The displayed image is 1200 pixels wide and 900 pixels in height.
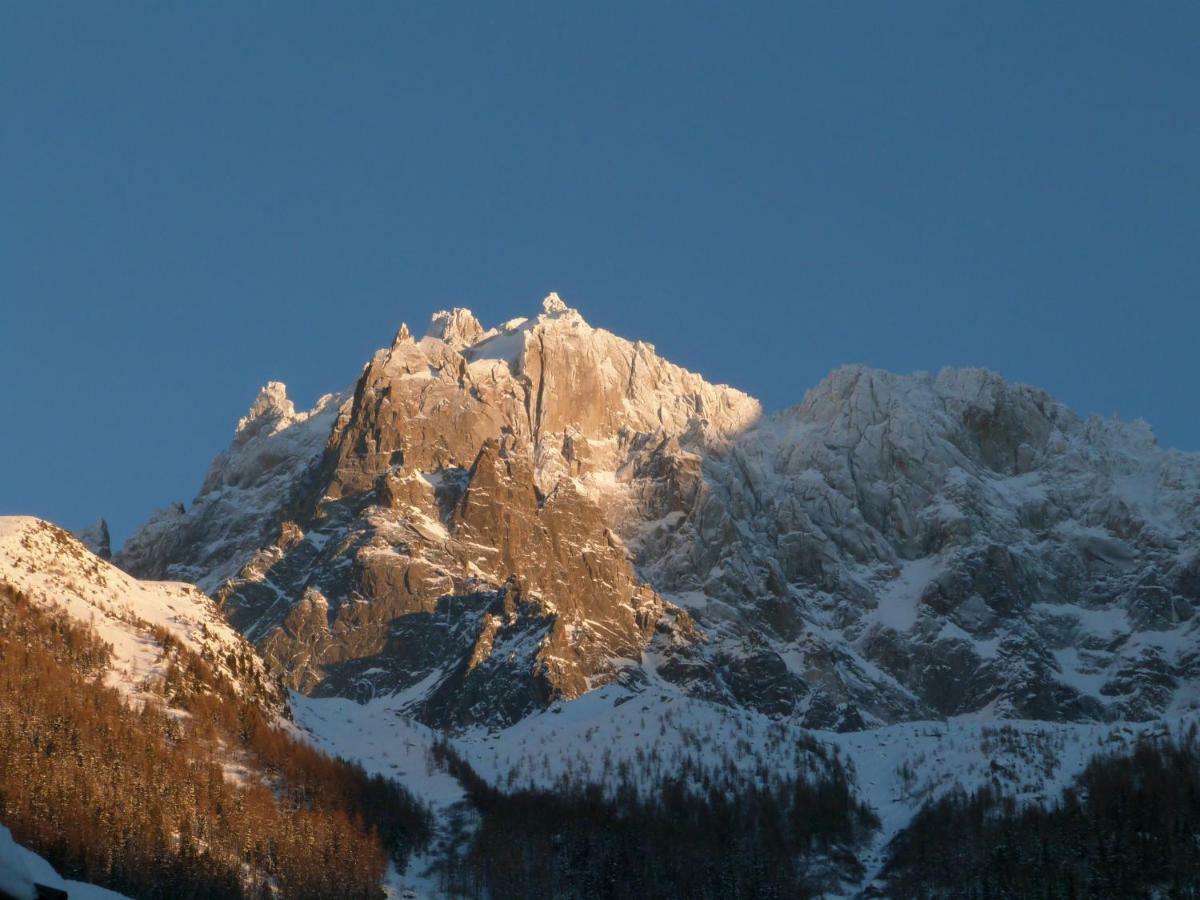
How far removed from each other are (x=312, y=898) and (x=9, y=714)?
35.9 metres

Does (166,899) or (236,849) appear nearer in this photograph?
(166,899)

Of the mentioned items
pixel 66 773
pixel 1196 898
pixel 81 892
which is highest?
pixel 1196 898

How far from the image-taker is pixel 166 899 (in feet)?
566

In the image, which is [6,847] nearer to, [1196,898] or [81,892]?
[81,892]

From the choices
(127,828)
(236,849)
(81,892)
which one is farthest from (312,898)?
(81,892)

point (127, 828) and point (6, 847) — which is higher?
point (127, 828)

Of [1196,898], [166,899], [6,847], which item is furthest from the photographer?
[1196,898]

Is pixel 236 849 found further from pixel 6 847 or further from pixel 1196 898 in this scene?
pixel 6 847

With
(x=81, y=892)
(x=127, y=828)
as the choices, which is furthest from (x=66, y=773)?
(x=81, y=892)

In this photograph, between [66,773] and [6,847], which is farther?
[66,773]

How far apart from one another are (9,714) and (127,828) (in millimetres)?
19266

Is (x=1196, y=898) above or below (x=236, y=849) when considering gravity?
above

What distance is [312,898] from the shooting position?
195500 mm

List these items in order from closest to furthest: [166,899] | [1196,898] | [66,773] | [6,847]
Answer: [6,847], [166,899], [66,773], [1196,898]
